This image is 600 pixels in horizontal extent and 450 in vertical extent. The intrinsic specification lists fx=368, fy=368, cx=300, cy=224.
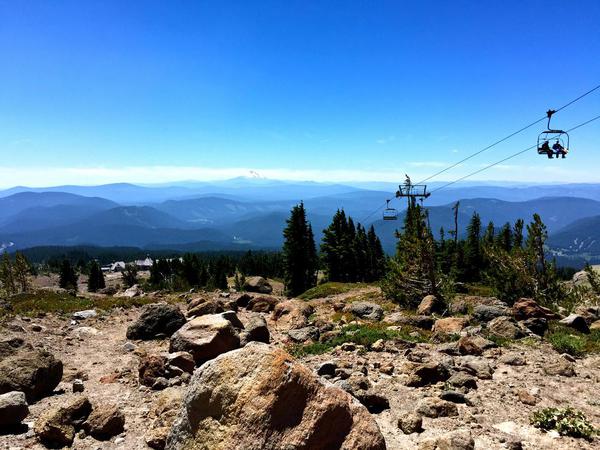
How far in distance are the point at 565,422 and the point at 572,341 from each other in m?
8.72

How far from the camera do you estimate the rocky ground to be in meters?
7.64

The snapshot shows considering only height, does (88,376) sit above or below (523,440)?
below

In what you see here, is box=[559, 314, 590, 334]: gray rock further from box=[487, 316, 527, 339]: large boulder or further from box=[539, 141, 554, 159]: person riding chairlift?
box=[539, 141, 554, 159]: person riding chairlift

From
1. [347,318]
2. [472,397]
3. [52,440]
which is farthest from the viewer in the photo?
[347,318]

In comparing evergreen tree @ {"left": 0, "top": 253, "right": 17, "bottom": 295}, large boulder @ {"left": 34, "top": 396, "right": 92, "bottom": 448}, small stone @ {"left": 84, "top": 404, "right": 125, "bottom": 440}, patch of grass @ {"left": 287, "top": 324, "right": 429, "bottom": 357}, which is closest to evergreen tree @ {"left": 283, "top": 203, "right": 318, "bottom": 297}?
patch of grass @ {"left": 287, "top": 324, "right": 429, "bottom": 357}

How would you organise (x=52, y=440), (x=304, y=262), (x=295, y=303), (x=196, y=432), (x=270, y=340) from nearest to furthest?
1. (x=196, y=432)
2. (x=52, y=440)
3. (x=270, y=340)
4. (x=295, y=303)
5. (x=304, y=262)

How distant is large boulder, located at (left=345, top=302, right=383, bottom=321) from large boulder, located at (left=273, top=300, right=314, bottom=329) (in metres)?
3.44

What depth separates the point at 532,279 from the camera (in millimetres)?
26203

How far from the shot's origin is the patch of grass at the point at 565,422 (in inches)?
372

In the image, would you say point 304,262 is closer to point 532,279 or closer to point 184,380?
point 532,279

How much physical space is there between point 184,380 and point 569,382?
1384 cm

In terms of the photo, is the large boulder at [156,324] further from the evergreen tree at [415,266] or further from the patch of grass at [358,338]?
the evergreen tree at [415,266]

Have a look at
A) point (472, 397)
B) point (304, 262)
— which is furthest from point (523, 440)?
point (304, 262)

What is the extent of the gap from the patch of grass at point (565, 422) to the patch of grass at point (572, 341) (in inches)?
259
